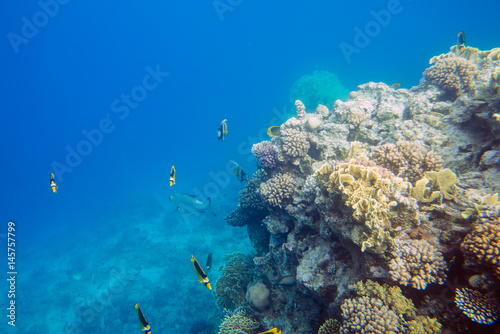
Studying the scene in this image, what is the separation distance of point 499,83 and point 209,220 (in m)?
17.9

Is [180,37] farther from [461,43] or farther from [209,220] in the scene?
[461,43]

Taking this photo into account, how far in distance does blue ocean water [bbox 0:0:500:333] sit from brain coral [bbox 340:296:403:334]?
990cm

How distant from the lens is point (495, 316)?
220cm

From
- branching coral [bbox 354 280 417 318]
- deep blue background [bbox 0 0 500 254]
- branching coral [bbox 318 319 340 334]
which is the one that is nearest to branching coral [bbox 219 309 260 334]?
branching coral [bbox 318 319 340 334]

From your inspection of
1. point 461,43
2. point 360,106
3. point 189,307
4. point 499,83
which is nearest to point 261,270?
point 360,106

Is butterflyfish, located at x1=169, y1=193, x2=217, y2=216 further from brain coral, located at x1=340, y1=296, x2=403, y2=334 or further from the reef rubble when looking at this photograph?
brain coral, located at x1=340, y1=296, x2=403, y2=334

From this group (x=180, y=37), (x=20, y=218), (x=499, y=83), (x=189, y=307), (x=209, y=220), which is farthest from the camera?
(x=180, y=37)

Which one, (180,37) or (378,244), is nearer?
(378,244)

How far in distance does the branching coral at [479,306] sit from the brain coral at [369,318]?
673 mm

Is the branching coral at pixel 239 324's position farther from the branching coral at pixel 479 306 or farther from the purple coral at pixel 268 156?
the branching coral at pixel 479 306

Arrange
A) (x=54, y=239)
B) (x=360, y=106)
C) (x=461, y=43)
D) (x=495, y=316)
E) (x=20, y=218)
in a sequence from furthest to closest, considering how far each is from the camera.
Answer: (x=20, y=218) → (x=54, y=239) → (x=461, y=43) → (x=360, y=106) → (x=495, y=316)

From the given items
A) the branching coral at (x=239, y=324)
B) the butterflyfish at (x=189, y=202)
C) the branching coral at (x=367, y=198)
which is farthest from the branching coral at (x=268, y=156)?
the branching coral at (x=239, y=324)

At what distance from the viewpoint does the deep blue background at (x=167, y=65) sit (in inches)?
2566

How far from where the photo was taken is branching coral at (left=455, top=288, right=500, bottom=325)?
2209 millimetres
